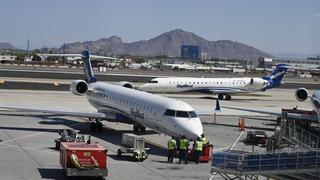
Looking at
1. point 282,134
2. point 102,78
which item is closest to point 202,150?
point 282,134

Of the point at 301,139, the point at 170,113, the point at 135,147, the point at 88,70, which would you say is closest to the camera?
the point at 301,139

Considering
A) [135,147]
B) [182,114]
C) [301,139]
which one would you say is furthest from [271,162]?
[182,114]

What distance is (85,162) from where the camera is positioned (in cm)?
2208

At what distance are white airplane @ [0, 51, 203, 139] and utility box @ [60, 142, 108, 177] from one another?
713 centimetres

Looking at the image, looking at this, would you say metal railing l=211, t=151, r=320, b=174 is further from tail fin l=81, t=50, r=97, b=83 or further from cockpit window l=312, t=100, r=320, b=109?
tail fin l=81, t=50, r=97, b=83

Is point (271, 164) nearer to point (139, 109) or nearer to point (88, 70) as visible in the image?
point (139, 109)

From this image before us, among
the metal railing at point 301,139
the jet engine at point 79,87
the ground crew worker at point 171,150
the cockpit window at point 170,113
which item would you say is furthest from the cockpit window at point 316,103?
the jet engine at point 79,87

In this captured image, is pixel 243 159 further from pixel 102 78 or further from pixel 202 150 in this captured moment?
pixel 102 78

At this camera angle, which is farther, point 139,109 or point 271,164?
point 139,109

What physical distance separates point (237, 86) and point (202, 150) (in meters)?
47.9

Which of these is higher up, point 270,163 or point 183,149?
point 270,163

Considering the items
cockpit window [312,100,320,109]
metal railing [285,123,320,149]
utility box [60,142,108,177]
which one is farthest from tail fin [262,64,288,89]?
utility box [60,142,108,177]

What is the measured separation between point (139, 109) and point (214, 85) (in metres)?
41.3

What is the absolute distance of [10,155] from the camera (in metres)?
27.7
